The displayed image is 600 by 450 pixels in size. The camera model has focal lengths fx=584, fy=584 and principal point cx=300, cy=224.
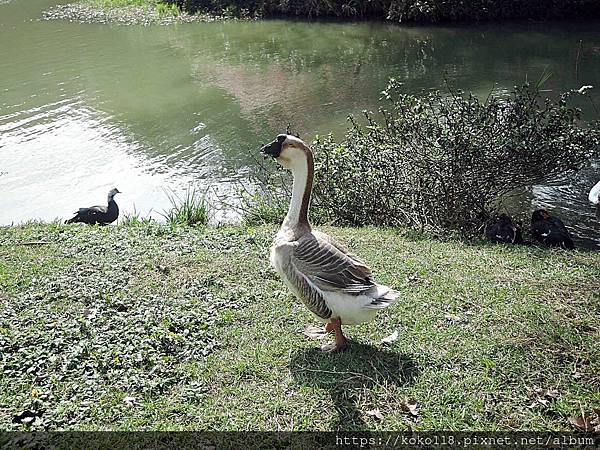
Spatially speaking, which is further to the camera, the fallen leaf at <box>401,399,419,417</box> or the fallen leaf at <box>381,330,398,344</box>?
the fallen leaf at <box>381,330,398,344</box>

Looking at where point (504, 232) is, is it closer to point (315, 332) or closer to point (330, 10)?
point (315, 332)

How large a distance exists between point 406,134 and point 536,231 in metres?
2.13

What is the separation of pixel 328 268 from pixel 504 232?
3954mm

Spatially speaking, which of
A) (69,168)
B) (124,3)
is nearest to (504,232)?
(69,168)

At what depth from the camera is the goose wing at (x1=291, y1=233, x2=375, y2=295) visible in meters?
4.17

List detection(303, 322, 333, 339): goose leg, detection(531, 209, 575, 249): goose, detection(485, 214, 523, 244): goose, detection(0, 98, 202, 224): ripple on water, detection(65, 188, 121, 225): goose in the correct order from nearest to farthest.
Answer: detection(303, 322, 333, 339): goose leg → detection(531, 209, 575, 249): goose → detection(485, 214, 523, 244): goose → detection(65, 188, 121, 225): goose → detection(0, 98, 202, 224): ripple on water

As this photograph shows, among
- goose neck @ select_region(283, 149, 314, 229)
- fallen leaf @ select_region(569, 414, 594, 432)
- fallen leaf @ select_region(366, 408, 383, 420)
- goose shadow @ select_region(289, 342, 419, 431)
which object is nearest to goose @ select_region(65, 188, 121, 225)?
goose neck @ select_region(283, 149, 314, 229)

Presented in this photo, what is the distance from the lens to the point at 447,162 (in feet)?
25.2

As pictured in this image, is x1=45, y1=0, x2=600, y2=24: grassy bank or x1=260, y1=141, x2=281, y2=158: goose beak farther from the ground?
x1=45, y1=0, x2=600, y2=24: grassy bank

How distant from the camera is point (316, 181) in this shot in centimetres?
816

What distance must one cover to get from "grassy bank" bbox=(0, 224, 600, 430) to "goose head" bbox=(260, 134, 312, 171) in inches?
54.7

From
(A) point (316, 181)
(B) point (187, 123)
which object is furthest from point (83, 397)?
(B) point (187, 123)

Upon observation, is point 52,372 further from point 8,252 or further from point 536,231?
point 536,231

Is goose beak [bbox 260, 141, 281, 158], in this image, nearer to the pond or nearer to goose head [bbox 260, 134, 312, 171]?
goose head [bbox 260, 134, 312, 171]
